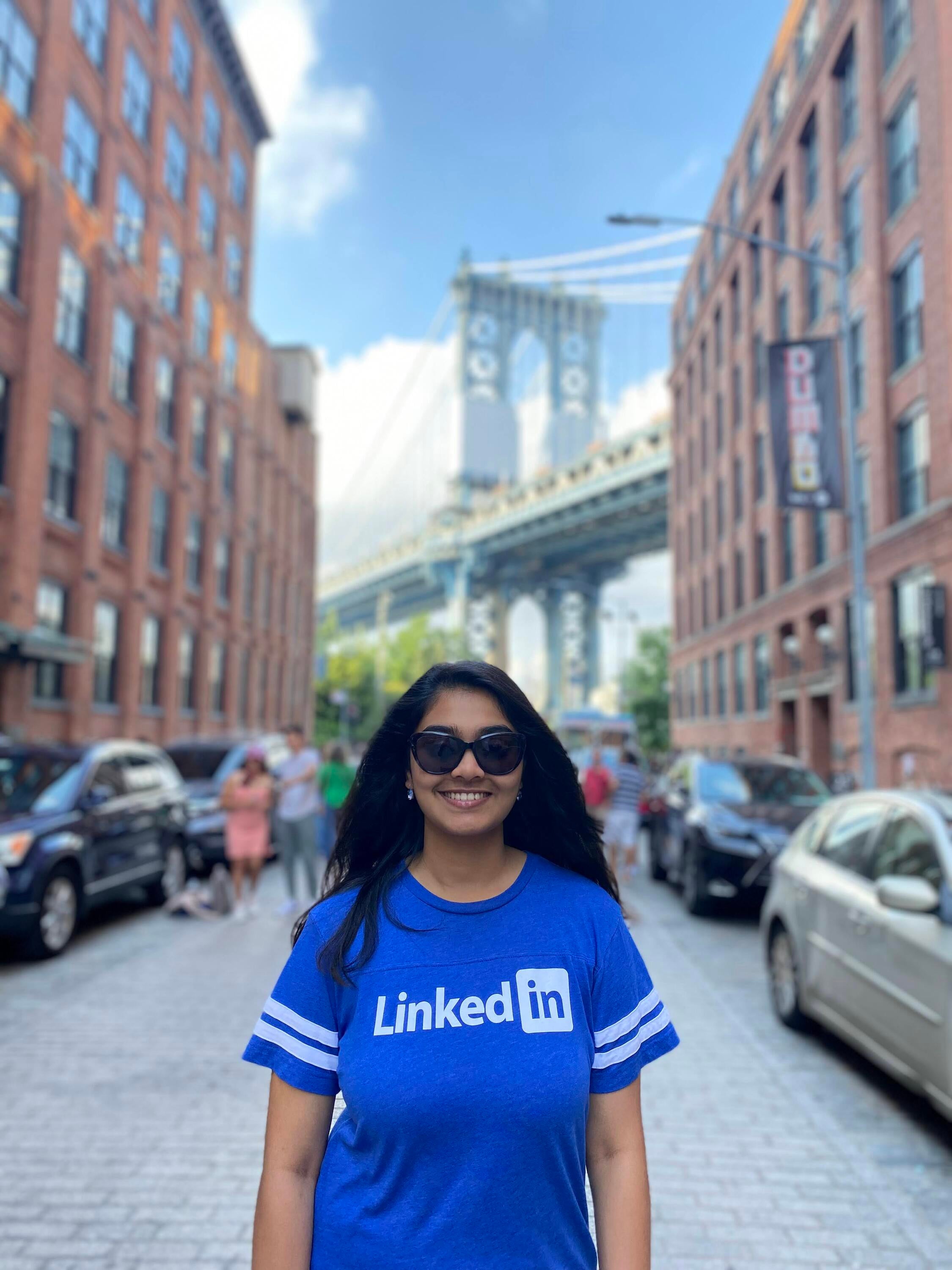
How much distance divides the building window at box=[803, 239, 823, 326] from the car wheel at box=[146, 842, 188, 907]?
24764mm

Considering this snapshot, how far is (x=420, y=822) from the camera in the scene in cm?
220

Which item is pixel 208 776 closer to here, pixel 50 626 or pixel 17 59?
pixel 50 626

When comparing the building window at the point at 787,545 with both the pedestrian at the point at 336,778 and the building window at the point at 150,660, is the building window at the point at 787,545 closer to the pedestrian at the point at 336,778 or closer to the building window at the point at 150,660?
the building window at the point at 150,660

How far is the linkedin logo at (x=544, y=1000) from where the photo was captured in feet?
5.72

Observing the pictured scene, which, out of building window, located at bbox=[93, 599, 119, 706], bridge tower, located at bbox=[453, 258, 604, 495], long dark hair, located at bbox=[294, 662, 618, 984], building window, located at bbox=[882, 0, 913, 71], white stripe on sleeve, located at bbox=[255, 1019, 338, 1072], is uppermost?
bridge tower, located at bbox=[453, 258, 604, 495]

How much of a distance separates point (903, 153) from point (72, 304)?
1782 centimetres

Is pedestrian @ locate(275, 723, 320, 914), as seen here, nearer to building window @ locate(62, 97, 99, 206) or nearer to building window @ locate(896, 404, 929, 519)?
building window @ locate(62, 97, 99, 206)

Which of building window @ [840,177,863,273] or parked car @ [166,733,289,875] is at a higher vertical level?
building window @ [840,177,863,273]

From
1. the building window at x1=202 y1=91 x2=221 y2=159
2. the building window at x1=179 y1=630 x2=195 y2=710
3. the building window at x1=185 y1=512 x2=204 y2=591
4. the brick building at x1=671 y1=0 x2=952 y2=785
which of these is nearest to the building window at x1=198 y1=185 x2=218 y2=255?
the building window at x1=202 y1=91 x2=221 y2=159

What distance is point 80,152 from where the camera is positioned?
73.7ft

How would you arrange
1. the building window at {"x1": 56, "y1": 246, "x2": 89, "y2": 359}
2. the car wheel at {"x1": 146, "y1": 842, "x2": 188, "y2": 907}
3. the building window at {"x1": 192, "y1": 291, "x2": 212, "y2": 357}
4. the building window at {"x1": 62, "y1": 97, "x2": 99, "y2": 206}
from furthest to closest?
1. the building window at {"x1": 192, "y1": 291, "x2": 212, "y2": 357}
2. the building window at {"x1": 62, "y1": 97, "x2": 99, "y2": 206}
3. the building window at {"x1": 56, "y1": 246, "x2": 89, "y2": 359}
4. the car wheel at {"x1": 146, "y1": 842, "x2": 188, "y2": 907}

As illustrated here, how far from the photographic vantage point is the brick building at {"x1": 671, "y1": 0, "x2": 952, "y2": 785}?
851 inches

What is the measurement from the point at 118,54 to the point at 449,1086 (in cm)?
2731

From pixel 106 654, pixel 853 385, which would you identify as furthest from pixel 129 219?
pixel 853 385
